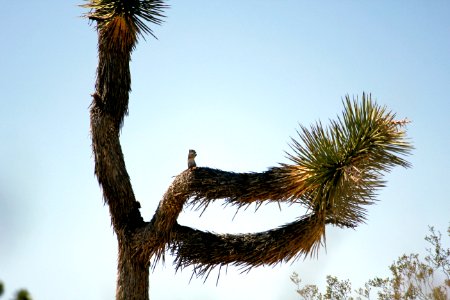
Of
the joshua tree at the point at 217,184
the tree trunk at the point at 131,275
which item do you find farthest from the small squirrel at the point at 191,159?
the tree trunk at the point at 131,275

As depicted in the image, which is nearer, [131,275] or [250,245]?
[250,245]

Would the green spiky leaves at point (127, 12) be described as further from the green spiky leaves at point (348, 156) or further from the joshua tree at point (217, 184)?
the green spiky leaves at point (348, 156)

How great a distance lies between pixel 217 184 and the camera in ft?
22.3

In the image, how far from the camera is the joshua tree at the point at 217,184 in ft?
20.0

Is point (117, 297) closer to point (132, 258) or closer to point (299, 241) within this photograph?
point (132, 258)

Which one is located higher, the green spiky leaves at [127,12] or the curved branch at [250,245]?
the green spiky leaves at [127,12]

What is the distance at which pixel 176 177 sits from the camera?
23.9ft

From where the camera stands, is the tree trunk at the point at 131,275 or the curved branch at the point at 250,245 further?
the tree trunk at the point at 131,275

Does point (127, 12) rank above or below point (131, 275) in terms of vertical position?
above

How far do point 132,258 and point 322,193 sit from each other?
8.88 ft

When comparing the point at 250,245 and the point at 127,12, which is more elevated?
the point at 127,12

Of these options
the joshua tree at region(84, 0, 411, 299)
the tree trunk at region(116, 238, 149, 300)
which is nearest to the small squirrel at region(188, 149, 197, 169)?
the joshua tree at region(84, 0, 411, 299)

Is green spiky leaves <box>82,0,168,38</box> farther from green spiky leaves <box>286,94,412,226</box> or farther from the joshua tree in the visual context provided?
green spiky leaves <box>286,94,412,226</box>

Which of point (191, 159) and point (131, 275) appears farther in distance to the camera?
point (131, 275)
